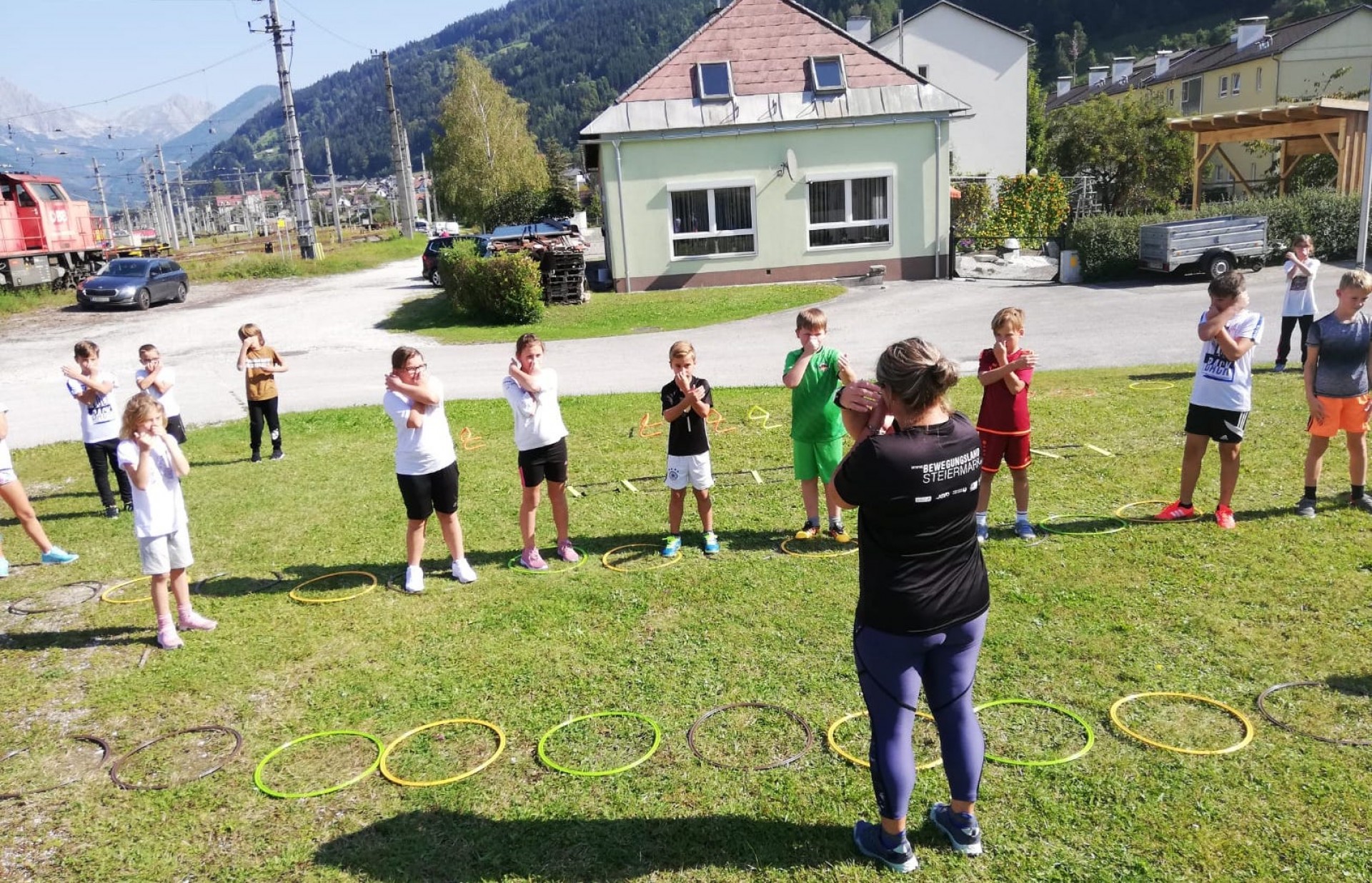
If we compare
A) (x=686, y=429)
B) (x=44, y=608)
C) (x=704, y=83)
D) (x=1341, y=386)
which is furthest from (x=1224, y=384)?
(x=704, y=83)

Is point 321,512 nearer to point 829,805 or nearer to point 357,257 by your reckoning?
point 829,805

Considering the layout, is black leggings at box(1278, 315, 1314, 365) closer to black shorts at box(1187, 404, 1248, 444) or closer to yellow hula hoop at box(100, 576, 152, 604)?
black shorts at box(1187, 404, 1248, 444)

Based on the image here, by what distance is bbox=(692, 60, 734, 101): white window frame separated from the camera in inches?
1049

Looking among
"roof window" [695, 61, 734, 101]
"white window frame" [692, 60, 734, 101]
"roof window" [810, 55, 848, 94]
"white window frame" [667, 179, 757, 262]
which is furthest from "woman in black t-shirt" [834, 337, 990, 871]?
"roof window" [810, 55, 848, 94]

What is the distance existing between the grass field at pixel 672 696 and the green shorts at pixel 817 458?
687 mm

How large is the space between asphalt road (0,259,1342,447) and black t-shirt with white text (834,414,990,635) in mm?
11362

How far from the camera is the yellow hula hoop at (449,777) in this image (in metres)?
4.65

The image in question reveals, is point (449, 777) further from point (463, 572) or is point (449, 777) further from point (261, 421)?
point (261, 421)

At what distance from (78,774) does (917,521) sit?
4.52 metres

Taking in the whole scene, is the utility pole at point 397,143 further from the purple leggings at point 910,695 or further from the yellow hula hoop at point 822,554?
the purple leggings at point 910,695

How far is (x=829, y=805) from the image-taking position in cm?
431

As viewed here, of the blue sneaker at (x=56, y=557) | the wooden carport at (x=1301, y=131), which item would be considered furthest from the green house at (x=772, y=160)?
the blue sneaker at (x=56, y=557)

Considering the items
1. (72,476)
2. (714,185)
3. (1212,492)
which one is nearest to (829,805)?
(1212,492)

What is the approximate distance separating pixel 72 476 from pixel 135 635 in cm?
619
